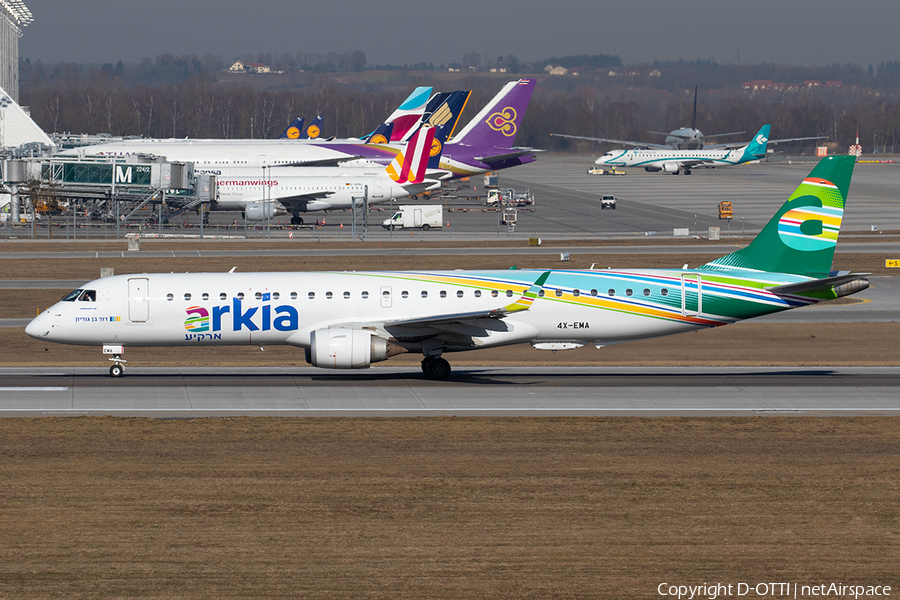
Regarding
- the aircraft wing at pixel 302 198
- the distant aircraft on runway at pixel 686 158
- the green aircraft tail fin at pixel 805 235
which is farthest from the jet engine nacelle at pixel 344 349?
the distant aircraft on runway at pixel 686 158

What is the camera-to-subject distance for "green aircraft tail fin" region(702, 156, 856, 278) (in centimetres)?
3741

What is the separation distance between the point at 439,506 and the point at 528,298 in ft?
53.5

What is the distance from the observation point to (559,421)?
97.9ft

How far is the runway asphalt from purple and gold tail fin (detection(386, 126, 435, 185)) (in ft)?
192

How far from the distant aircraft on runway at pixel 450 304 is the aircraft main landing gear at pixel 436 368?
0.12ft

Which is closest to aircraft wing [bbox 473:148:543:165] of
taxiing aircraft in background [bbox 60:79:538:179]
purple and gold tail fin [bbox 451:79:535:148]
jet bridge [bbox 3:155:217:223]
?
taxiing aircraft in background [bbox 60:79:538:179]

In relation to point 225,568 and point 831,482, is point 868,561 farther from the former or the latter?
point 225,568

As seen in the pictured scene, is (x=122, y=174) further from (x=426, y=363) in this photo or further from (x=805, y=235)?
(x=805, y=235)

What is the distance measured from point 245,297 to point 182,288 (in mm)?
2422

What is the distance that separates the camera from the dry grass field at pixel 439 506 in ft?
56.2

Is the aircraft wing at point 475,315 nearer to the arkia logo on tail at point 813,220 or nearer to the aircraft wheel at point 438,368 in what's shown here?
the aircraft wheel at point 438,368

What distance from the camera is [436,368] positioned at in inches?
1476

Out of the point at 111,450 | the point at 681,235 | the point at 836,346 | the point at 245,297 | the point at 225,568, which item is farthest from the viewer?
the point at 681,235

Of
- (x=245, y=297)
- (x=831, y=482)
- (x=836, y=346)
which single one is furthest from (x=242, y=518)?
(x=836, y=346)
